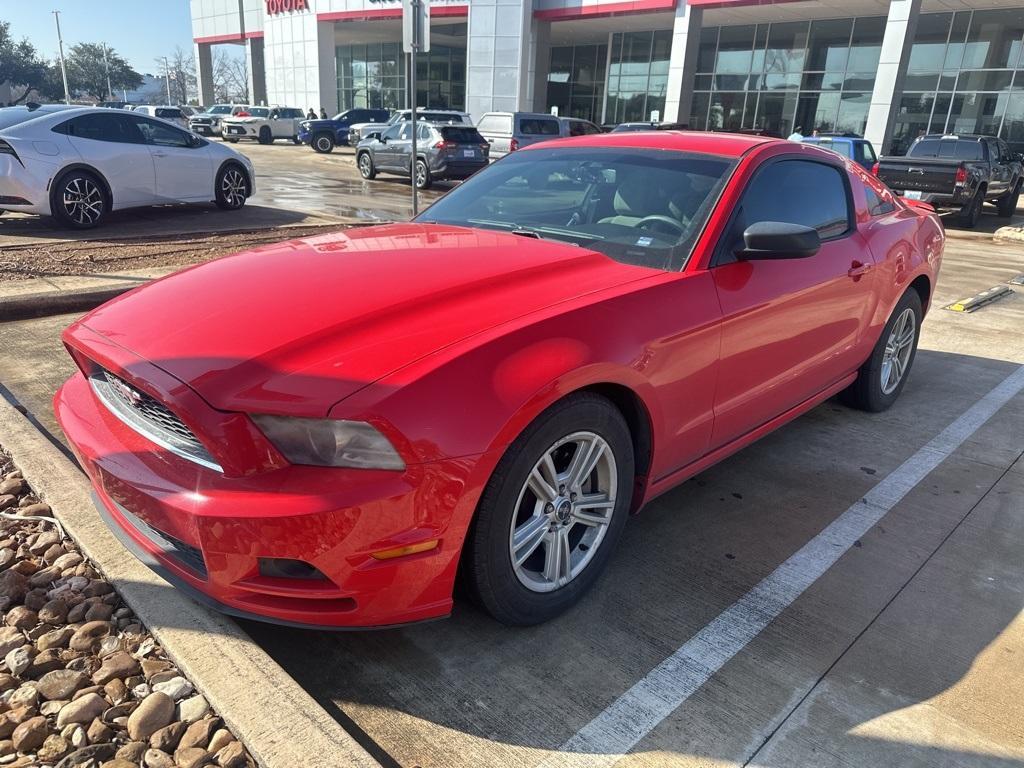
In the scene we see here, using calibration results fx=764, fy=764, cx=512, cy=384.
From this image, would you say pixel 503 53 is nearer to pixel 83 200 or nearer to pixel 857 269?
pixel 83 200

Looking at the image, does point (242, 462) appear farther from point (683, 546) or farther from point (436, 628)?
point (683, 546)

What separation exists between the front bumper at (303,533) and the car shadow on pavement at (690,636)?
1.03ft

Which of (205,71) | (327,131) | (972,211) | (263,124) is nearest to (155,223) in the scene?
(972,211)

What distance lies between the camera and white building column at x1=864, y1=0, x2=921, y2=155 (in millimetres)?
22969

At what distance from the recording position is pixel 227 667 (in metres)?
2.26

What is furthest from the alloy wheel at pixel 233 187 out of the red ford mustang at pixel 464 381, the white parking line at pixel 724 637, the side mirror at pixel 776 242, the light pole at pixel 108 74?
the light pole at pixel 108 74

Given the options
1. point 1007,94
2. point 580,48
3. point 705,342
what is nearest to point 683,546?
point 705,342

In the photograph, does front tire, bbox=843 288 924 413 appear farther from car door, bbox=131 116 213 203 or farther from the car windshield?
car door, bbox=131 116 213 203

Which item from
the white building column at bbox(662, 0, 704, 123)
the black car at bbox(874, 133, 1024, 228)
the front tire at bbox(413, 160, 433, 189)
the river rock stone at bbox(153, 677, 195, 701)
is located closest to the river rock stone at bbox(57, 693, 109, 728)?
the river rock stone at bbox(153, 677, 195, 701)

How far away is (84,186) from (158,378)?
887 centimetres

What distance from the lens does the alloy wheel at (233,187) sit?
38.3 ft

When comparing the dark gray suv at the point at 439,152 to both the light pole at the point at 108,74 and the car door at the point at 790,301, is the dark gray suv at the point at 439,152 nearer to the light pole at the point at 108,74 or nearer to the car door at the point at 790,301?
the car door at the point at 790,301

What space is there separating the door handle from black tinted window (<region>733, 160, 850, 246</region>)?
0.19 meters

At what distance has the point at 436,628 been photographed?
2.66m
